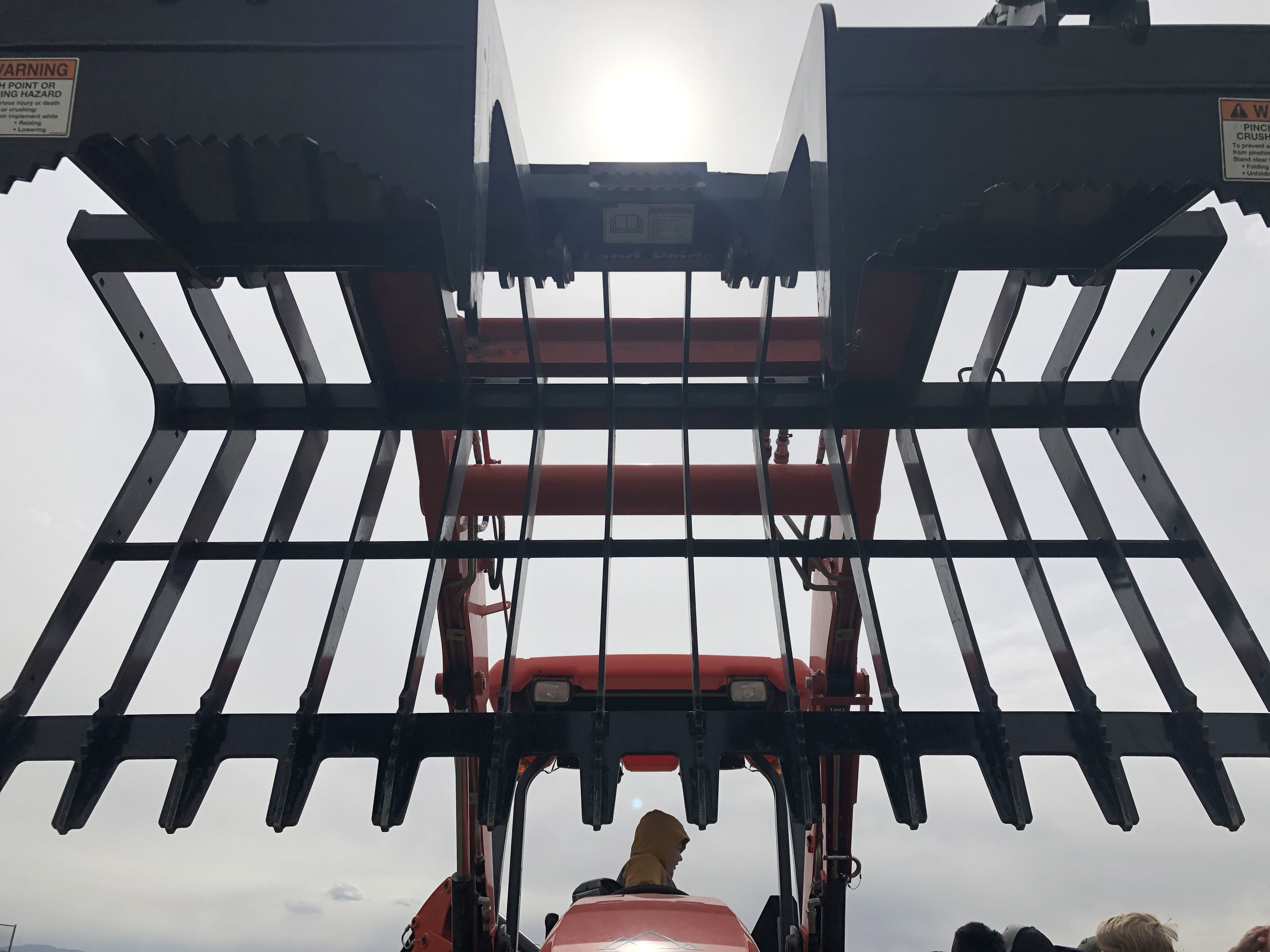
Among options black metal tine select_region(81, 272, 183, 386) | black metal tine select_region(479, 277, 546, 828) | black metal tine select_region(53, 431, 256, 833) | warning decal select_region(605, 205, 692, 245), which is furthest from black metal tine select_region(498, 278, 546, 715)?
black metal tine select_region(81, 272, 183, 386)

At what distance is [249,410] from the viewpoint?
355 cm

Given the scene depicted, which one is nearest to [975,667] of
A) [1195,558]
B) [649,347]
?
[1195,558]

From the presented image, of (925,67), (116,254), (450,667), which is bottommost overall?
(450,667)

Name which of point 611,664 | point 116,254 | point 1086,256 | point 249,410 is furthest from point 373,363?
point 1086,256

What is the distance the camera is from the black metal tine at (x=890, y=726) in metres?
2.34

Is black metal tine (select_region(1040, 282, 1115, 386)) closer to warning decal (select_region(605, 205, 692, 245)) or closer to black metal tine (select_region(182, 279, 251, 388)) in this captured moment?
warning decal (select_region(605, 205, 692, 245))

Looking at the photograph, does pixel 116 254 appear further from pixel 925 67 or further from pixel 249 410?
pixel 925 67

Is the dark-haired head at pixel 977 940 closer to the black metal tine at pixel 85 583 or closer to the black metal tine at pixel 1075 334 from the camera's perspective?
the black metal tine at pixel 1075 334

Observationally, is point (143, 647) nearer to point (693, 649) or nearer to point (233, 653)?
point (233, 653)

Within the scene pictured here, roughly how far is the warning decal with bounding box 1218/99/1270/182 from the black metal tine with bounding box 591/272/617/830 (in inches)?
70.4

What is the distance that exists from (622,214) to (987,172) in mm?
1082

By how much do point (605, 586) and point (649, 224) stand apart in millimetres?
1145

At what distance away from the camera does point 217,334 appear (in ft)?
11.3

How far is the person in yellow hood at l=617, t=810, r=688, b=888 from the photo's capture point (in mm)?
3219
